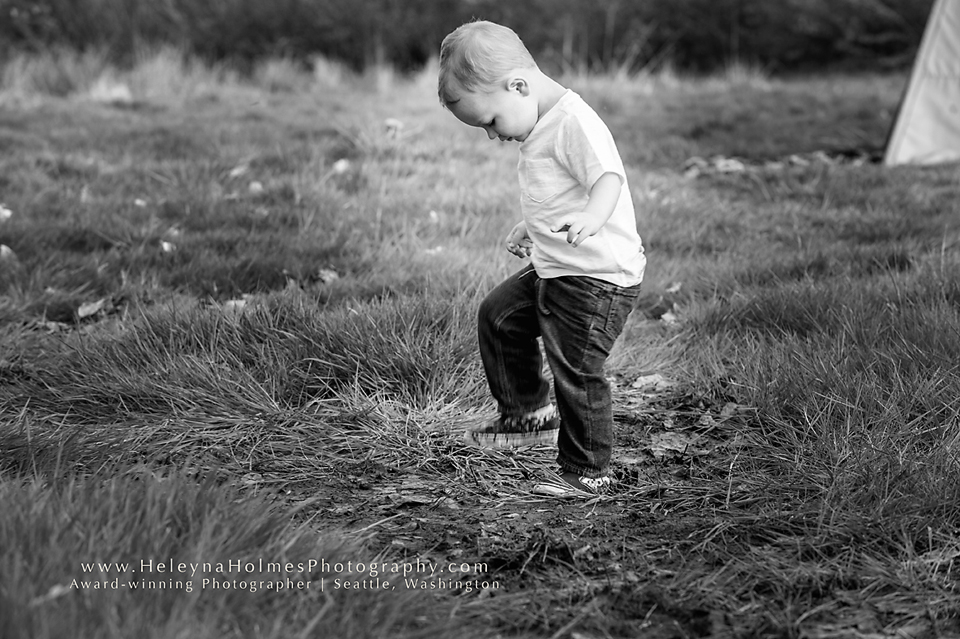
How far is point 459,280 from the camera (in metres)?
4.10

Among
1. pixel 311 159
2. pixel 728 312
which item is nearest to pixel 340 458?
pixel 728 312

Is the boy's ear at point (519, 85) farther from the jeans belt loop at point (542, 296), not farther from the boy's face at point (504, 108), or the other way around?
the jeans belt loop at point (542, 296)

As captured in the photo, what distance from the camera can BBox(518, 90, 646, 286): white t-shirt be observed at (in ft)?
8.39

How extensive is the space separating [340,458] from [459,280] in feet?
4.34

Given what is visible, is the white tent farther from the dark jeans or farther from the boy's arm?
the boy's arm

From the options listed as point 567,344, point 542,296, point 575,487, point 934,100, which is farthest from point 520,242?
point 934,100

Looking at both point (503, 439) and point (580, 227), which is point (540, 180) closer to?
point (580, 227)

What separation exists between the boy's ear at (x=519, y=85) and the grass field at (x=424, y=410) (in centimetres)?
109

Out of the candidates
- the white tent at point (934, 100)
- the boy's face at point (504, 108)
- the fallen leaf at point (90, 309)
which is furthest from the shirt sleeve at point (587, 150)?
the white tent at point (934, 100)

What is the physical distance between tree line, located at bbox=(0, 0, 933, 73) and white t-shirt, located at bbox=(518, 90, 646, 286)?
32.8ft

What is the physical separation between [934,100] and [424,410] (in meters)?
5.66

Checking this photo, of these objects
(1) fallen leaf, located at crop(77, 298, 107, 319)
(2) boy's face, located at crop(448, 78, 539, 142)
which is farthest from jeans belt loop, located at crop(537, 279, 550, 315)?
(1) fallen leaf, located at crop(77, 298, 107, 319)

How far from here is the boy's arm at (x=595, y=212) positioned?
240 centimetres

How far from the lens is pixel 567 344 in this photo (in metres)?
2.75
